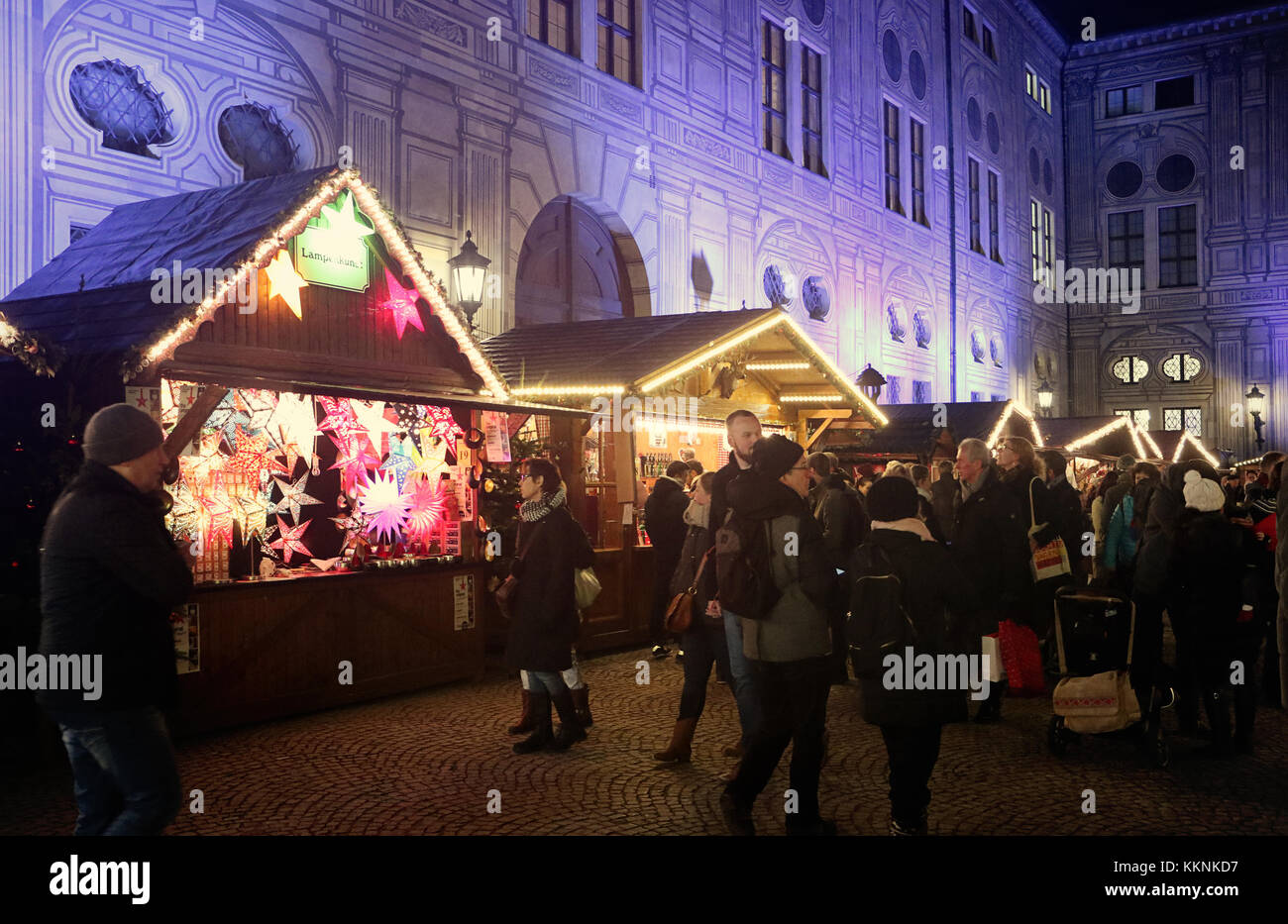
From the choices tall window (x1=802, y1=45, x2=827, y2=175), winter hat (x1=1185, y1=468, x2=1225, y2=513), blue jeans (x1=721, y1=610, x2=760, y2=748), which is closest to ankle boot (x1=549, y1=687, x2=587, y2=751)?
blue jeans (x1=721, y1=610, x2=760, y2=748)

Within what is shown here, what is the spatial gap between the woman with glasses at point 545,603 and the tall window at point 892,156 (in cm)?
2073

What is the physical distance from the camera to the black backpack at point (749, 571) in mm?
5254

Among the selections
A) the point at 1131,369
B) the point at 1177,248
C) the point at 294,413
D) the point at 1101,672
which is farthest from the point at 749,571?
the point at 1177,248

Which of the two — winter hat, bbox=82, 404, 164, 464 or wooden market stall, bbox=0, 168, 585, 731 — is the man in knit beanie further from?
wooden market stall, bbox=0, 168, 585, 731

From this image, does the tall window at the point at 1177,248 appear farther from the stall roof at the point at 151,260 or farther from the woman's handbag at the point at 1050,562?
the stall roof at the point at 151,260

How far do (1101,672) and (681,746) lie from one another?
2492 mm

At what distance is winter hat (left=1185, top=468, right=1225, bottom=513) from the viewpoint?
6.80 m

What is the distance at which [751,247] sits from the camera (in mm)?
20672

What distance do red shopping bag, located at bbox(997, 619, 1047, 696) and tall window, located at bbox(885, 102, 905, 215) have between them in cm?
1940

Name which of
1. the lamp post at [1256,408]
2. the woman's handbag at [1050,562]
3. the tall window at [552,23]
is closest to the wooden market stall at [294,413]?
the woman's handbag at [1050,562]

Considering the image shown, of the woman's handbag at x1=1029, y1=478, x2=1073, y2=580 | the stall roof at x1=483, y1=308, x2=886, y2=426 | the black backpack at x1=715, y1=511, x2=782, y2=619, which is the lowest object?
the woman's handbag at x1=1029, y1=478, x2=1073, y2=580
